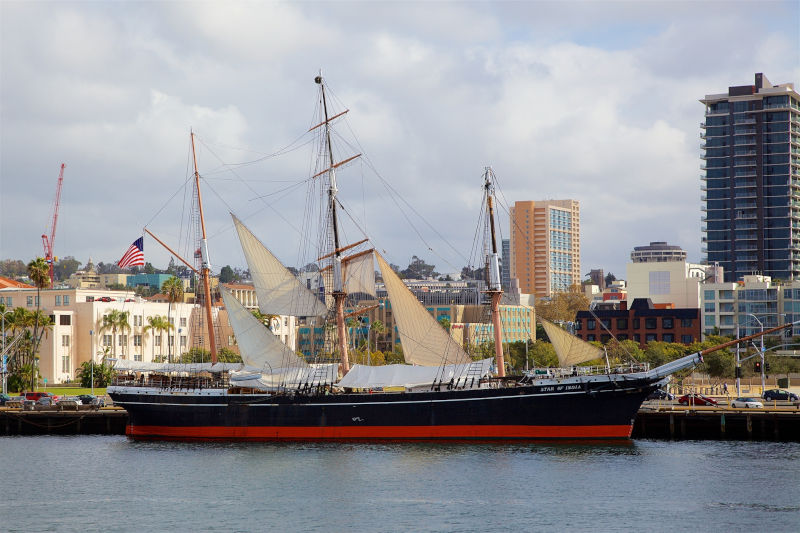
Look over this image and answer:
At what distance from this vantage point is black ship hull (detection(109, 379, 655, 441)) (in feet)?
243

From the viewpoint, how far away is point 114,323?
140000mm

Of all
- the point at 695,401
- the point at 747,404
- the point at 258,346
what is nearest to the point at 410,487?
the point at 258,346

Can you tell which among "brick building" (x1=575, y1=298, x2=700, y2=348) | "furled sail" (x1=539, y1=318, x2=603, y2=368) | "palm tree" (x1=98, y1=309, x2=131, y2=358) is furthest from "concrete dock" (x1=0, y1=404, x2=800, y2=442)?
"brick building" (x1=575, y1=298, x2=700, y2=348)

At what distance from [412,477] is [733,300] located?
427 feet

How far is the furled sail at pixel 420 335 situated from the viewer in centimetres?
7994

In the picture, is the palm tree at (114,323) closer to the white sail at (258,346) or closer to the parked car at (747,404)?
the white sail at (258,346)

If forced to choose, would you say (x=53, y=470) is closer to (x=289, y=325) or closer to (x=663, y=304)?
(x=289, y=325)

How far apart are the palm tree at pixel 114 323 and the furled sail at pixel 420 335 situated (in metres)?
68.1

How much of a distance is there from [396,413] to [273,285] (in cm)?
1610

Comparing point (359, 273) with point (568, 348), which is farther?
point (359, 273)

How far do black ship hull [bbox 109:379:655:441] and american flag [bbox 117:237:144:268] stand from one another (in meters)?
16.3

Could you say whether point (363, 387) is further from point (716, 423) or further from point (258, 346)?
point (716, 423)

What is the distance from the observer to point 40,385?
131250 millimetres

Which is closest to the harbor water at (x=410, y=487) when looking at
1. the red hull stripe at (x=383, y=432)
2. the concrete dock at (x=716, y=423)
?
the red hull stripe at (x=383, y=432)
